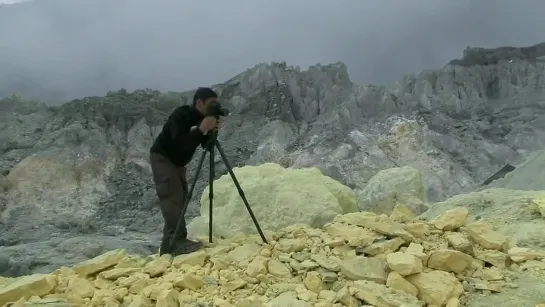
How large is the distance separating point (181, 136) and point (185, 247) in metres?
1.05

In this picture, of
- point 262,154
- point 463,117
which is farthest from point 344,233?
point 463,117

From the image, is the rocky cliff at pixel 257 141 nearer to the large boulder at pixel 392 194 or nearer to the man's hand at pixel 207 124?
the large boulder at pixel 392 194

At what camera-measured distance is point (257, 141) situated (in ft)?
98.0

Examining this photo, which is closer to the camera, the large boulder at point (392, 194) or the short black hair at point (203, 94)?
the short black hair at point (203, 94)

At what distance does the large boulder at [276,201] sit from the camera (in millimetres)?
6887

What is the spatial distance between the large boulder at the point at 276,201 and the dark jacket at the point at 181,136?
2.00 metres

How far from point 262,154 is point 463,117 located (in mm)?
13548

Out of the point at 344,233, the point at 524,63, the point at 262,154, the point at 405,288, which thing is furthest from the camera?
the point at 524,63

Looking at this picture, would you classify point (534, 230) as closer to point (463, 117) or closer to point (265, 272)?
point (265, 272)

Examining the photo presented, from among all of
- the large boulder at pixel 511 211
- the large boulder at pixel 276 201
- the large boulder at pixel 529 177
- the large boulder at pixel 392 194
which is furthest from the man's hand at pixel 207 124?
the large boulder at pixel 529 177

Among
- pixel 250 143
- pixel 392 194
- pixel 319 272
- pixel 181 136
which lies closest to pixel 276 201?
pixel 392 194

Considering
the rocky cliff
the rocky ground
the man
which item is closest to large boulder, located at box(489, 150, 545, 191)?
the man

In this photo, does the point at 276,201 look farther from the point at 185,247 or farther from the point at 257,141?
the point at 257,141

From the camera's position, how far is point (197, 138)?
5.02 meters
